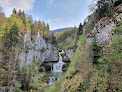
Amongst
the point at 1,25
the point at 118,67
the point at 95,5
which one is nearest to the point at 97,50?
the point at 118,67

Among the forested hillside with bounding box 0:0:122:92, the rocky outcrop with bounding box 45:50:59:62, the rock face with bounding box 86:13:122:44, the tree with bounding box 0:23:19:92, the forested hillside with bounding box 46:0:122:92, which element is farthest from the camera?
the rocky outcrop with bounding box 45:50:59:62

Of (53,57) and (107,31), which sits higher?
(107,31)

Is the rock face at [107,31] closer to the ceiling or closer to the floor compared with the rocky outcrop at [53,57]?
closer to the ceiling

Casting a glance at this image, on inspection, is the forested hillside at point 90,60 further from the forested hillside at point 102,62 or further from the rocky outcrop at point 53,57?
the rocky outcrop at point 53,57

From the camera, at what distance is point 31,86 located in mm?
20172

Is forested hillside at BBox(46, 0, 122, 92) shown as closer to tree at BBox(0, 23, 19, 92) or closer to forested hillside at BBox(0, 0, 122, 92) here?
forested hillside at BBox(0, 0, 122, 92)

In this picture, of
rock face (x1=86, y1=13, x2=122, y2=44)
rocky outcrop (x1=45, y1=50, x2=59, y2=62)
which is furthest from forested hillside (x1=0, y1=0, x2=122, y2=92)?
rocky outcrop (x1=45, y1=50, x2=59, y2=62)

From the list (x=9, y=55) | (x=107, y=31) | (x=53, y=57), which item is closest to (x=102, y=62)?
(x=107, y=31)

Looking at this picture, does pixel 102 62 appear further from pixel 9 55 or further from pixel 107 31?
pixel 9 55

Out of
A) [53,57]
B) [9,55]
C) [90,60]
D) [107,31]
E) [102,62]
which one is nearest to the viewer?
[102,62]

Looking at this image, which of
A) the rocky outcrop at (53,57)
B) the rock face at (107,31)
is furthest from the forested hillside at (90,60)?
the rocky outcrop at (53,57)

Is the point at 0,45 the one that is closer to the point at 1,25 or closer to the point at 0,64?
the point at 0,64

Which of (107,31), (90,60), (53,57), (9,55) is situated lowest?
(53,57)

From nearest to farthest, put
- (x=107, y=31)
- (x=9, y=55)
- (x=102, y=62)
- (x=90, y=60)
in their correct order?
(x=102, y=62)
(x=90, y=60)
(x=107, y=31)
(x=9, y=55)
